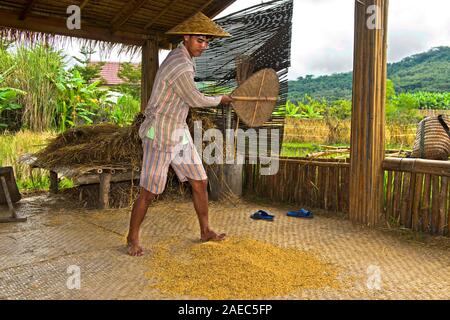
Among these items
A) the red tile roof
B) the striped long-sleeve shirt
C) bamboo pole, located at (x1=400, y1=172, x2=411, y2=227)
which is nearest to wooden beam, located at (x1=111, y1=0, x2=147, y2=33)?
the striped long-sleeve shirt

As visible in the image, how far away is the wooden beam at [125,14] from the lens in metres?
4.75

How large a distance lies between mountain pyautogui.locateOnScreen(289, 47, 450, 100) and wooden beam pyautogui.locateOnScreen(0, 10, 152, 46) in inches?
725

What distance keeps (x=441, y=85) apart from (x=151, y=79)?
77.1 feet

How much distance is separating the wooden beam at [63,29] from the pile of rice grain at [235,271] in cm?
316

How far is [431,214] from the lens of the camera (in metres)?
3.39

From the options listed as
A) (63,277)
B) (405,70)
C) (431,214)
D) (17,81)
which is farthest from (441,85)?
(63,277)

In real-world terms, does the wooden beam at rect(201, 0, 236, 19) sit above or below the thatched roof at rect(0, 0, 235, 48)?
above

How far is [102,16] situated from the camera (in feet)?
16.6

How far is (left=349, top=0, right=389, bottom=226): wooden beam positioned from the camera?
3.55 m

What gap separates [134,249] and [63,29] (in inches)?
126

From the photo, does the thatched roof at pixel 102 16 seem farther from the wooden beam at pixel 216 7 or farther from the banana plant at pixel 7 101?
the banana plant at pixel 7 101

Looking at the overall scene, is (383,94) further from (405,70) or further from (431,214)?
(405,70)

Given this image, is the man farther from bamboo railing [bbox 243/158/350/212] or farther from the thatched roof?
the thatched roof

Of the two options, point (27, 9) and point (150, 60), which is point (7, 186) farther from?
point (150, 60)
